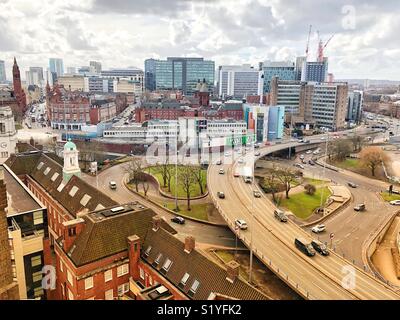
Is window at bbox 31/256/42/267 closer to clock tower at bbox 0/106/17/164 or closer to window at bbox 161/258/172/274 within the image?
window at bbox 161/258/172/274

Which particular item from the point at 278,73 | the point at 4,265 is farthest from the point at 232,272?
the point at 278,73

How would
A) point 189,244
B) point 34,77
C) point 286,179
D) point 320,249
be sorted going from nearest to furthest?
point 189,244
point 320,249
point 286,179
point 34,77

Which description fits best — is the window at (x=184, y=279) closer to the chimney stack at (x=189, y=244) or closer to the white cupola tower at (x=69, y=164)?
the chimney stack at (x=189, y=244)

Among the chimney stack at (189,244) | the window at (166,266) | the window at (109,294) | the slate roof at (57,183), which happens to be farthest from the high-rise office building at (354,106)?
the window at (109,294)

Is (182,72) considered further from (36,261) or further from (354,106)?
(36,261)

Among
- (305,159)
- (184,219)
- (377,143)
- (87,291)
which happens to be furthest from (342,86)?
(87,291)

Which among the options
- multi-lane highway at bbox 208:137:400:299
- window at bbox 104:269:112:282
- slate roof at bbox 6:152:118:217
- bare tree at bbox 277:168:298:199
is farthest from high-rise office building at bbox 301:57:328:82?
window at bbox 104:269:112:282
